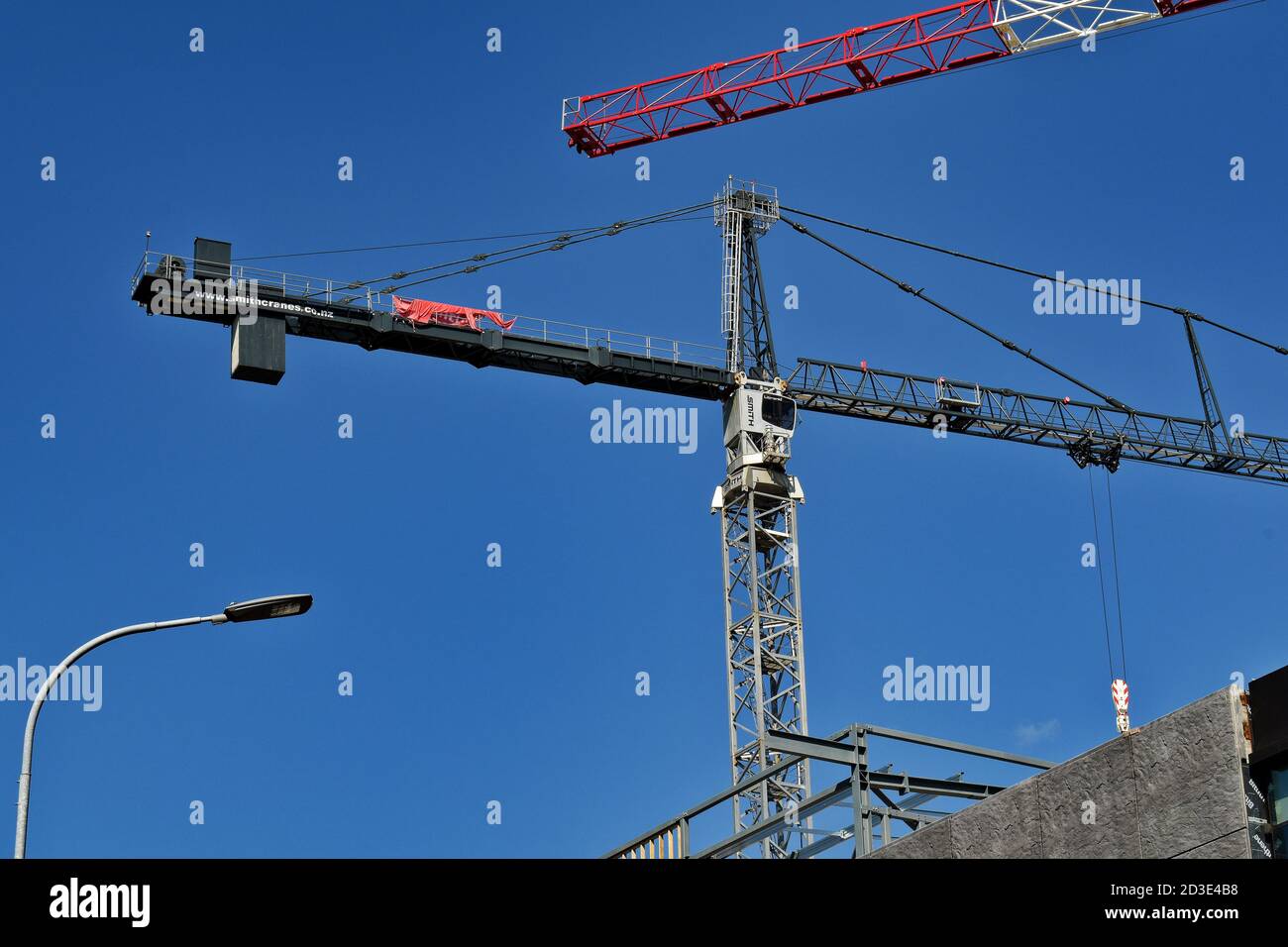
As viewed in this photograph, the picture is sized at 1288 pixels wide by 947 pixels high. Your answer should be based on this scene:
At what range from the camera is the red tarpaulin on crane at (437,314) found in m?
78.8

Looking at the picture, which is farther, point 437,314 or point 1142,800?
point 437,314

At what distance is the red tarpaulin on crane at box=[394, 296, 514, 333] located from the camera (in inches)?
3100

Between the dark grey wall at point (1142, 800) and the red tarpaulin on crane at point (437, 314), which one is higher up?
the red tarpaulin on crane at point (437, 314)

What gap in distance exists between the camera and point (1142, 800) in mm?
27219

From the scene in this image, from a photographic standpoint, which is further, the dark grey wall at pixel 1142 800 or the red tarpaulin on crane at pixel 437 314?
the red tarpaulin on crane at pixel 437 314

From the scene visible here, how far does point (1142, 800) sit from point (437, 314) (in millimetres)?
54614

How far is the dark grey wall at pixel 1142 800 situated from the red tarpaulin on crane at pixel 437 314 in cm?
5078
